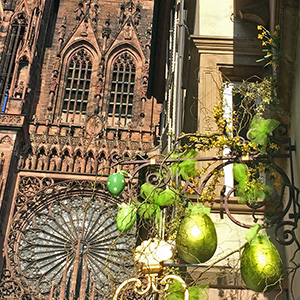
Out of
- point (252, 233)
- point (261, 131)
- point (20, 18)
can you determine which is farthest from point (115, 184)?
point (20, 18)

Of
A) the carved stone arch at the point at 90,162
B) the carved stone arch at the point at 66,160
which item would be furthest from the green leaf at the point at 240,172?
the carved stone arch at the point at 66,160

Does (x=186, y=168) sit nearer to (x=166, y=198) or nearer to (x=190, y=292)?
(x=166, y=198)

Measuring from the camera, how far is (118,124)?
72.9ft

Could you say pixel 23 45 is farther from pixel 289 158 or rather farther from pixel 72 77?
pixel 289 158

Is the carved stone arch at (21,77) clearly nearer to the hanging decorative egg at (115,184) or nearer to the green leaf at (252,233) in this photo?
the hanging decorative egg at (115,184)

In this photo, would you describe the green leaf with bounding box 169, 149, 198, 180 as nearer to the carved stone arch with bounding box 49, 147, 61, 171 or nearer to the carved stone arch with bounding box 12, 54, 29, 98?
the carved stone arch with bounding box 49, 147, 61, 171

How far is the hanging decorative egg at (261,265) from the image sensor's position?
3174 mm

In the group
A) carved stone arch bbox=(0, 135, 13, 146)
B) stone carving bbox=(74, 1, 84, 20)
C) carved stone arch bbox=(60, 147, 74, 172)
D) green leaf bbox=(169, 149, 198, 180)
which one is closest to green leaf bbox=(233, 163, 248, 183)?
green leaf bbox=(169, 149, 198, 180)

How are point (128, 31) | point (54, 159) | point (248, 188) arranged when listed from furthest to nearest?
point (128, 31)
point (54, 159)
point (248, 188)

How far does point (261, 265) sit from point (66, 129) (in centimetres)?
1912

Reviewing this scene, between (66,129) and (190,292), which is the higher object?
(66,129)

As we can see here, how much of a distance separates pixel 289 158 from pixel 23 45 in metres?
19.9

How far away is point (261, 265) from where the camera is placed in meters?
3.17

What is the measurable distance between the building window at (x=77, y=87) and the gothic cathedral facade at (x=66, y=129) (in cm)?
5
